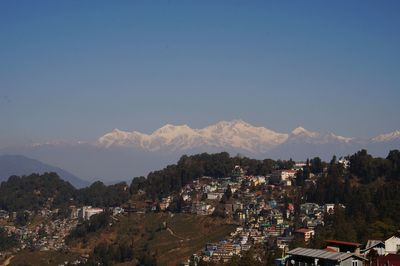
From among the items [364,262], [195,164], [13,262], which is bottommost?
[13,262]

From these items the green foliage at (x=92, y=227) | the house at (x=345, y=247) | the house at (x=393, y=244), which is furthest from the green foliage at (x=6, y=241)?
the house at (x=345, y=247)

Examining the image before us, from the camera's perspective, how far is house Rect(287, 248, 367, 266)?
24.0 metres

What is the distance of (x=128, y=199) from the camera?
408 ft

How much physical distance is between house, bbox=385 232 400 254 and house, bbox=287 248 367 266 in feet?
25.8

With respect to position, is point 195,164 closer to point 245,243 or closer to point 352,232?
point 245,243

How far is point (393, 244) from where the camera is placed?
32.6 meters

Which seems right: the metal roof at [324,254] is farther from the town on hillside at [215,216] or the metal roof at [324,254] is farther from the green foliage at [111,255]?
the green foliage at [111,255]

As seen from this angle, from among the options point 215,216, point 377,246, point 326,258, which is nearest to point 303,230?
point 215,216

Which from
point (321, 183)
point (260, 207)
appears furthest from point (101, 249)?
point (321, 183)

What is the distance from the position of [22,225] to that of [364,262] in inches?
4518

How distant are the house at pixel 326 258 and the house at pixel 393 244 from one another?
7872 mm

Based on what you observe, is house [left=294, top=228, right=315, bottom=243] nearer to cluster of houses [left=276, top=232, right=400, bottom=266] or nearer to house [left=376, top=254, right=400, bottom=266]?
cluster of houses [left=276, top=232, right=400, bottom=266]

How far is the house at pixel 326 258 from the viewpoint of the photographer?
2397cm

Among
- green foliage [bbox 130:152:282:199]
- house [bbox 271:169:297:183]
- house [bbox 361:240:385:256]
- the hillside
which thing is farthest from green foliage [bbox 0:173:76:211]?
house [bbox 361:240:385:256]
